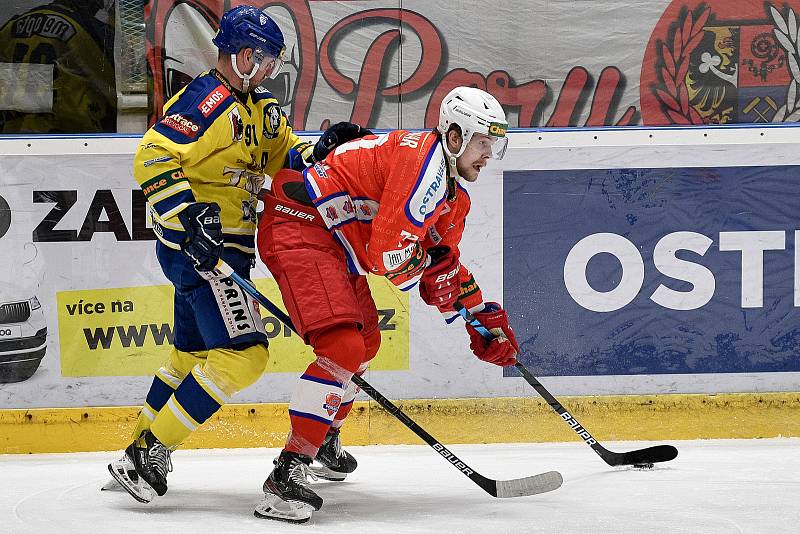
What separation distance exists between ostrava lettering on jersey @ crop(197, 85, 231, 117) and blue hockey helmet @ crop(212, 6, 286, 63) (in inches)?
4.5

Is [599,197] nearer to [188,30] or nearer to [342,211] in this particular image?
[342,211]

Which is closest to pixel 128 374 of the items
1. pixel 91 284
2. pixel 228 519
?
pixel 91 284

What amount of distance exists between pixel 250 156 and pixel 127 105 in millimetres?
1005

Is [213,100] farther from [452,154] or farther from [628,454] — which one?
[628,454]

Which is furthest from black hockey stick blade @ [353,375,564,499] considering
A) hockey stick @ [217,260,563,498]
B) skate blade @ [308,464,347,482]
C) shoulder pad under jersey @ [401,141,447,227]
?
shoulder pad under jersey @ [401,141,447,227]

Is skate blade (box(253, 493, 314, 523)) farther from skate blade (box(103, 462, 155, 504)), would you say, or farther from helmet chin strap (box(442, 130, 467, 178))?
helmet chin strap (box(442, 130, 467, 178))

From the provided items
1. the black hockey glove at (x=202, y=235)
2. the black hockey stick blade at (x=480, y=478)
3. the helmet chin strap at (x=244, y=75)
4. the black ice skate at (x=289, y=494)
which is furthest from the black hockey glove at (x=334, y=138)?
the black ice skate at (x=289, y=494)

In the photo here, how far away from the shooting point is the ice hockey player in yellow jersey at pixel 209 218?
109 inches

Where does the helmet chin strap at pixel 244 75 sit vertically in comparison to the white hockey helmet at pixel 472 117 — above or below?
above

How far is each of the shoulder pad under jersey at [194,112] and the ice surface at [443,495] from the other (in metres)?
1.06

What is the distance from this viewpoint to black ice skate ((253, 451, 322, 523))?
8.56ft

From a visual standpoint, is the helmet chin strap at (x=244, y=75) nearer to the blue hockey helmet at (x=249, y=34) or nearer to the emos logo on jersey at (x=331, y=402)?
the blue hockey helmet at (x=249, y=34)

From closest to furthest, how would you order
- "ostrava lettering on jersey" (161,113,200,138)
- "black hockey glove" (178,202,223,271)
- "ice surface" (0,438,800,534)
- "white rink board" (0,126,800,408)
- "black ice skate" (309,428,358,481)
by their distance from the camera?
"ice surface" (0,438,800,534) < "black hockey glove" (178,202,223,271) < "ostrava lettering on jersey" (161,113,200,138) < "black ice skate" (309,428,358,481) < "white rink board" (0,126,800,408)

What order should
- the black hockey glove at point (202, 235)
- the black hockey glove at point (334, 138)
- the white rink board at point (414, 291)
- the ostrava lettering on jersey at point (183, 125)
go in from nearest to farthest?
the black hockey glove at point (202, 235) < the ostrava lettering on jersey at point (183, 125) < the black hockey glove at point (334, 138) < the white rink board at point (414, 291)
